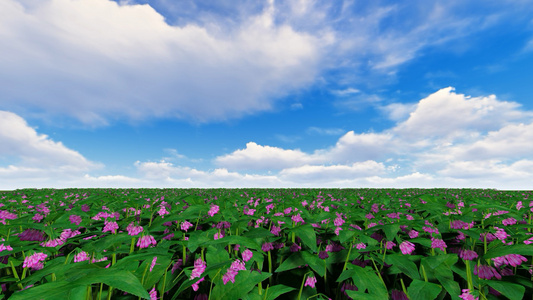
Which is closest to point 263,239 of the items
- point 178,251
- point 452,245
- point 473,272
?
point 178,251

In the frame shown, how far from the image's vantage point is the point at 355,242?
2500 mm

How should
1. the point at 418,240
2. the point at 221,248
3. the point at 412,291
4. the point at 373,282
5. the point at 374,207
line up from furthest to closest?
the point at 374,207
the point at 418,240
the point at 221,248
the point at 373,282
the point at 412,291

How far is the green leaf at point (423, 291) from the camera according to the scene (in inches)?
66.0

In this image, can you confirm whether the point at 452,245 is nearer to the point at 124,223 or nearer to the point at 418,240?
the point at 418,240

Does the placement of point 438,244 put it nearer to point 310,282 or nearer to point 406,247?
point 406,247

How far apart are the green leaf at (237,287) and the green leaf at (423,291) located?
930 millimetres

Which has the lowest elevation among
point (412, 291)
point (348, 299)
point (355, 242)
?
point (348, 299)

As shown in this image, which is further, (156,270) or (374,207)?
(374,207)

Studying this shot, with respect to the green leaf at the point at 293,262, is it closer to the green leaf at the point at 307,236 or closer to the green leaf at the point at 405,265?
the green leaf at the point at 307,236

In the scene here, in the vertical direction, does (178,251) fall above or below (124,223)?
below

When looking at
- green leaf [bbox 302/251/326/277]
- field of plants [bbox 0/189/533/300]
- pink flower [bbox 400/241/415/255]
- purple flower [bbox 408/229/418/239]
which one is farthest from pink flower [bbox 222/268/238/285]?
purple flower [bbox 408/229/418/239]

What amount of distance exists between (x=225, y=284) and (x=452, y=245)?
7.70 feet

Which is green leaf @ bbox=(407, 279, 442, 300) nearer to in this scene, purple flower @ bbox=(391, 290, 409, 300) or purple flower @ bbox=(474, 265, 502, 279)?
purple flower @ bbox=(391, 290, 409, 300)

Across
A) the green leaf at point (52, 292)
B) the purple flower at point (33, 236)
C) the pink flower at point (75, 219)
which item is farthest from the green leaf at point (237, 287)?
the pink flower at point (75, 219)
